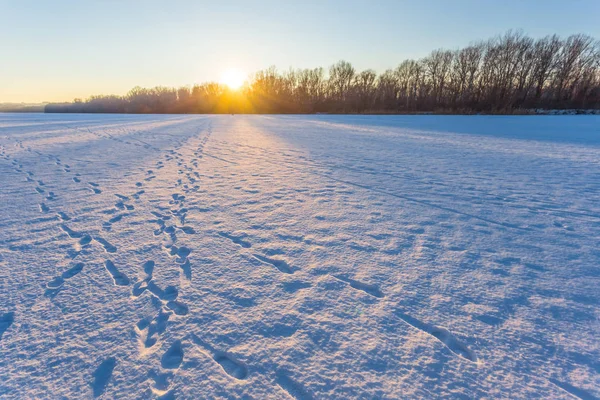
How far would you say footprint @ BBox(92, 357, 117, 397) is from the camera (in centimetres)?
148

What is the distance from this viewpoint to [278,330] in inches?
73.5

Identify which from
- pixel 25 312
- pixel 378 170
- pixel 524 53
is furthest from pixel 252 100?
pixel 25 312

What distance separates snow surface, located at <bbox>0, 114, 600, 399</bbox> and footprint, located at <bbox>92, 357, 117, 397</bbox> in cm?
1

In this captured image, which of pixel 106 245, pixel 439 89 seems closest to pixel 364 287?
pixel 106 245

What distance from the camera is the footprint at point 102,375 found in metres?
1.48

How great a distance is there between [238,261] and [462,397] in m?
2.01

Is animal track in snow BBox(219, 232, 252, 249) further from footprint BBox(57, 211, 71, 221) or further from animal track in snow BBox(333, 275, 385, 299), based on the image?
footprint BBox(57, 211, 71, 221)

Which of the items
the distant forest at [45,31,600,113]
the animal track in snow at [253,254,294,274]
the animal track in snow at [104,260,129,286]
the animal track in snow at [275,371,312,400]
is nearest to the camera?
the animal track in snow at [275,371,312,400]

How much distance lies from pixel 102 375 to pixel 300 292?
1.37 m

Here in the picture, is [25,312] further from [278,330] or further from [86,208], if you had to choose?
[86,208]

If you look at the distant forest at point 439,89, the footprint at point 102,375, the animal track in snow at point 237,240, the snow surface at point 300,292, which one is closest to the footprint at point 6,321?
the snow surface at point 300,292

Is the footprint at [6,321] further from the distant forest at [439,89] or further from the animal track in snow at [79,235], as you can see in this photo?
the distant forest at [439,89]

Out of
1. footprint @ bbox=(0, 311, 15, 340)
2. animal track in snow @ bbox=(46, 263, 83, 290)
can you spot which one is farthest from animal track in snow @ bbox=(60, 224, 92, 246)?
footprint @ bbox=(0, 311, 15, 340)

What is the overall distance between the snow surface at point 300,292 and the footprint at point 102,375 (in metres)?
0.01
